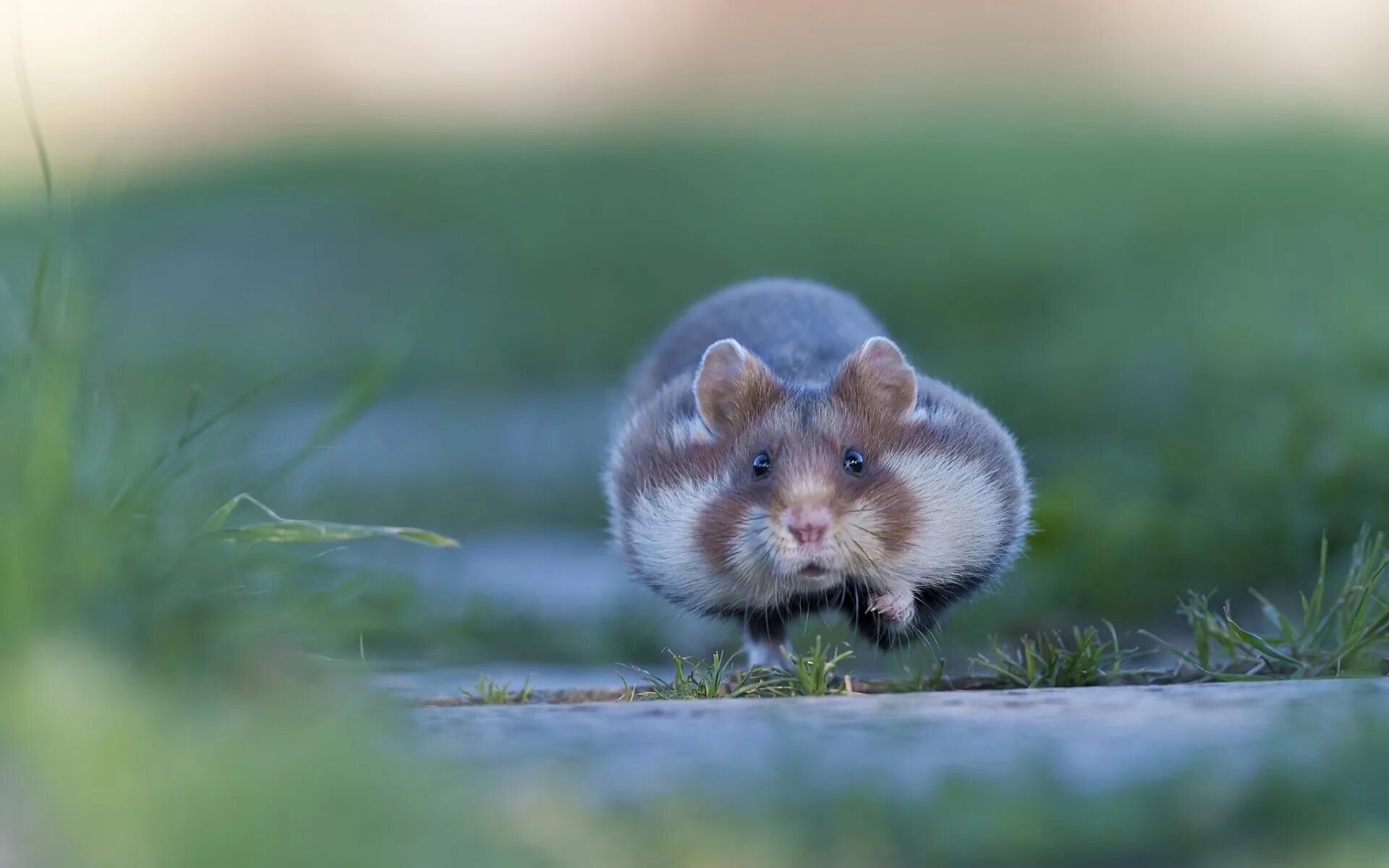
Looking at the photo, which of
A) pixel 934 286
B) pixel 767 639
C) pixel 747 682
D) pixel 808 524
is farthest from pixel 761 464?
pixel 934 286

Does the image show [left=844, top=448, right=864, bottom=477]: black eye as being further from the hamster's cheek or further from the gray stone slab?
the gray stone slab

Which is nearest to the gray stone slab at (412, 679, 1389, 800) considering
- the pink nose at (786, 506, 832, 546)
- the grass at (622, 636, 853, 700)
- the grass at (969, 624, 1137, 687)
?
the grass at (622, 636, 853, 700)

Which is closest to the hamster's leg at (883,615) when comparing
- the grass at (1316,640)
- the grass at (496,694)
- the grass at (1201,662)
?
the grass at (1201,662)

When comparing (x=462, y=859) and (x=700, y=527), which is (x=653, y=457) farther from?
(x=462, y=859)

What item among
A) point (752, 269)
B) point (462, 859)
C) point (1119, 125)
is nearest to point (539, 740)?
point (462, 859)

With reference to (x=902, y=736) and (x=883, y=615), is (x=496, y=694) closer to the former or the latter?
(x=883, y=615)
